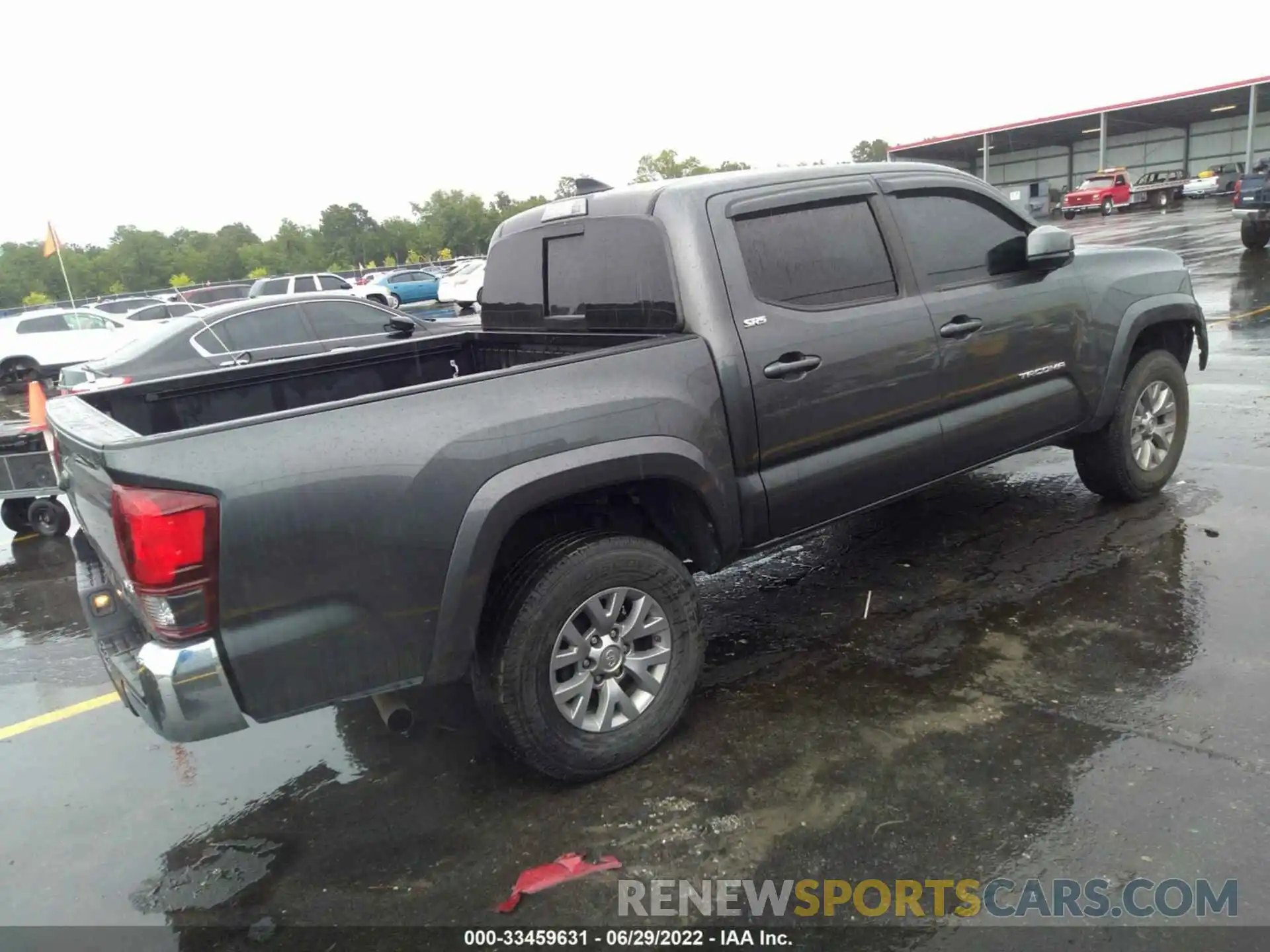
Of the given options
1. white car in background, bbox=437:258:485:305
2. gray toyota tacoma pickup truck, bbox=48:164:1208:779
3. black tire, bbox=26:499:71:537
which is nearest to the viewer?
gray toyota tacoma pickup truck, bbox=48:164:1208:779

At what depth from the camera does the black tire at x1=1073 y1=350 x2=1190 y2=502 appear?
16.0ft

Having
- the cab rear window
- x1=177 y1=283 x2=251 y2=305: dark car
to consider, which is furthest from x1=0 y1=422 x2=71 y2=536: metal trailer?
x1=177 y1=283 x2=251 y2=305: dark car

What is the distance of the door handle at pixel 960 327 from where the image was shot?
3.98 meters

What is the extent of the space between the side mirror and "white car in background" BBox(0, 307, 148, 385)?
19243 millimetres

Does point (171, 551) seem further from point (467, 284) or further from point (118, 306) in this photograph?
point (118, 306)

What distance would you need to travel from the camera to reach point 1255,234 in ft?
58.8

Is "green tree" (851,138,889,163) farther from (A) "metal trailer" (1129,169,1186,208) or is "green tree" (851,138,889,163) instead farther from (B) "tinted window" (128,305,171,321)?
(B) "tinted window" (128,305,171,321)

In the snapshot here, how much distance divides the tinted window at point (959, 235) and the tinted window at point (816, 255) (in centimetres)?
25

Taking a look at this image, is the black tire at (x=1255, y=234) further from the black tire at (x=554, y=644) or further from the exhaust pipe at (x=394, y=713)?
the exhaust pipe at (x=394, y=713)

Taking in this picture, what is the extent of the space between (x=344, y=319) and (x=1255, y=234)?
17.9m

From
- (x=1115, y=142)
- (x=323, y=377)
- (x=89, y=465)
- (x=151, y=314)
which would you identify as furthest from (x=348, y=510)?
(x=1115, y=142)

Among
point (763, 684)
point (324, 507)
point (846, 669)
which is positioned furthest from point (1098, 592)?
point (324, 507)

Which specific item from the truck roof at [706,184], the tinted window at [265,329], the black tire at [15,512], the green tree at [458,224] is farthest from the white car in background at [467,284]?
the green tree at [458,224]

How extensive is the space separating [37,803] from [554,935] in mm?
2243
